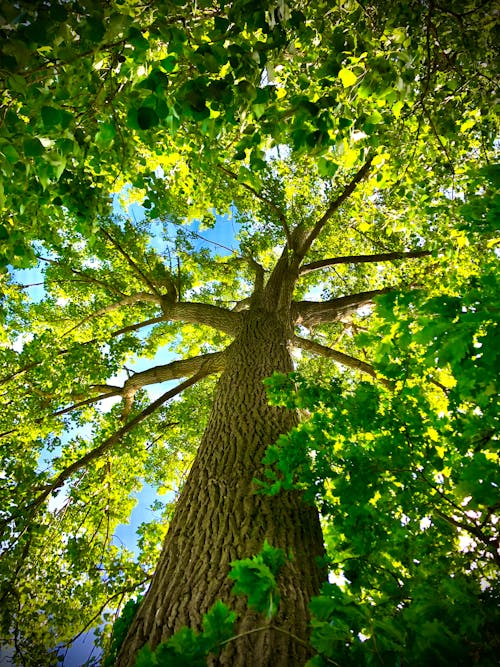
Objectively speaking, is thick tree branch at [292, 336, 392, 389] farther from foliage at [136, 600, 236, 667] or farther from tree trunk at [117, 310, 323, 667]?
foliage at [136, 600, 236, 667]

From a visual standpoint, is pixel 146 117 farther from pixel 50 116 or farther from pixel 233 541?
pixel 233 541

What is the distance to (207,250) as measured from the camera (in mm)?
9258

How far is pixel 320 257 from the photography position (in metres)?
8.81

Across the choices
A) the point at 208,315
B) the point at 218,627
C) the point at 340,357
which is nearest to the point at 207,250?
the point at 208,315

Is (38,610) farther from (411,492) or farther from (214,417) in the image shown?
(411,492)

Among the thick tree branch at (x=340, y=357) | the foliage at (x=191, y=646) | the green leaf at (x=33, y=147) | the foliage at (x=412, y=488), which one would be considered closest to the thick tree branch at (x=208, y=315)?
the thick tree branch at (x=340, y=357)

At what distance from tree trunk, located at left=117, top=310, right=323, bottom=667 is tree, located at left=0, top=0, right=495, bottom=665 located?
13mm

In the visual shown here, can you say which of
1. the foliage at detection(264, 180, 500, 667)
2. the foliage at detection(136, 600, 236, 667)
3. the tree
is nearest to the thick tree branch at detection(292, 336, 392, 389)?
the tree

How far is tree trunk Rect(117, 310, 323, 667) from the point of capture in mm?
1649

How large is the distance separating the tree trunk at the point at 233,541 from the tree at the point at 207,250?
0.01m

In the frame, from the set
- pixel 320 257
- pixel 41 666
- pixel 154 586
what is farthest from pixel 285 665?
pixel 320 257

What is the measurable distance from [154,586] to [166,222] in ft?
25.7

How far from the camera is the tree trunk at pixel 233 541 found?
1.65 metres

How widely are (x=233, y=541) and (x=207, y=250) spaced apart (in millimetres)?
7949
